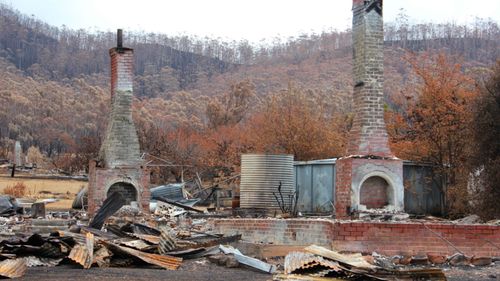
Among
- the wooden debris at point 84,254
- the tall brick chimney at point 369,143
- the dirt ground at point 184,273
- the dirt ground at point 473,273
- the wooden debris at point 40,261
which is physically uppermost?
the tall brick chimney at point 369,143

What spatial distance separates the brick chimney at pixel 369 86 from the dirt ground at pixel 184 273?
6.48 metres

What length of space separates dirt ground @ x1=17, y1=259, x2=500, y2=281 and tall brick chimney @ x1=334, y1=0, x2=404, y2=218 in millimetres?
6087

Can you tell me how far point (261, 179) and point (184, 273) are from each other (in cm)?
1186

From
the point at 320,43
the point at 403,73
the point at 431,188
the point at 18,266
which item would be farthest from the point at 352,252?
the point at 320,43

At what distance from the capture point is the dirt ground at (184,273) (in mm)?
8906

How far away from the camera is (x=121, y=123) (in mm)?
24344

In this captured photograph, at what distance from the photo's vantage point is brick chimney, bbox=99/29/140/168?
24.3 m

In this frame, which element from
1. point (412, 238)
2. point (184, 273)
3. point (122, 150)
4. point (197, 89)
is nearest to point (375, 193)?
point (412, 238)

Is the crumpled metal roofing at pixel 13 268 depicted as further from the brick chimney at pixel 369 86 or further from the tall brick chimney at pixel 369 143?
the brick chimney at pixel 369 86

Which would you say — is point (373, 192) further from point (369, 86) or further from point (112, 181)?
point (112, 181)

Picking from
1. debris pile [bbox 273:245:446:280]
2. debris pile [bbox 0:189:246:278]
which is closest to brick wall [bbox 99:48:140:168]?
debris pile [bbox 0:189:246:278]

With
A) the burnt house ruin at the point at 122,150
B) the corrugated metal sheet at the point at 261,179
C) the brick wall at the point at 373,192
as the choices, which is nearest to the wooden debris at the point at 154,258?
the brick wall at the point at 373,192

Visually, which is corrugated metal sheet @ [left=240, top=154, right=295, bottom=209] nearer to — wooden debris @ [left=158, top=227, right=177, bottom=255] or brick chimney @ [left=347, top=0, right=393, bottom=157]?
brick chimney @ [left=347, top=0, right=393, bottom=157]

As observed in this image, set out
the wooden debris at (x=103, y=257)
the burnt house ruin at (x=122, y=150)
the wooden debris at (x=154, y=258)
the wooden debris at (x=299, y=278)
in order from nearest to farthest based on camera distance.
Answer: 1. the wooden debris at (x=299, y=278)
2. the wooden debris at (x=103, y=257)
3. the wooden debris at (x=154, y=258)
4. the burnt house ruin at (x=122, y=150)
